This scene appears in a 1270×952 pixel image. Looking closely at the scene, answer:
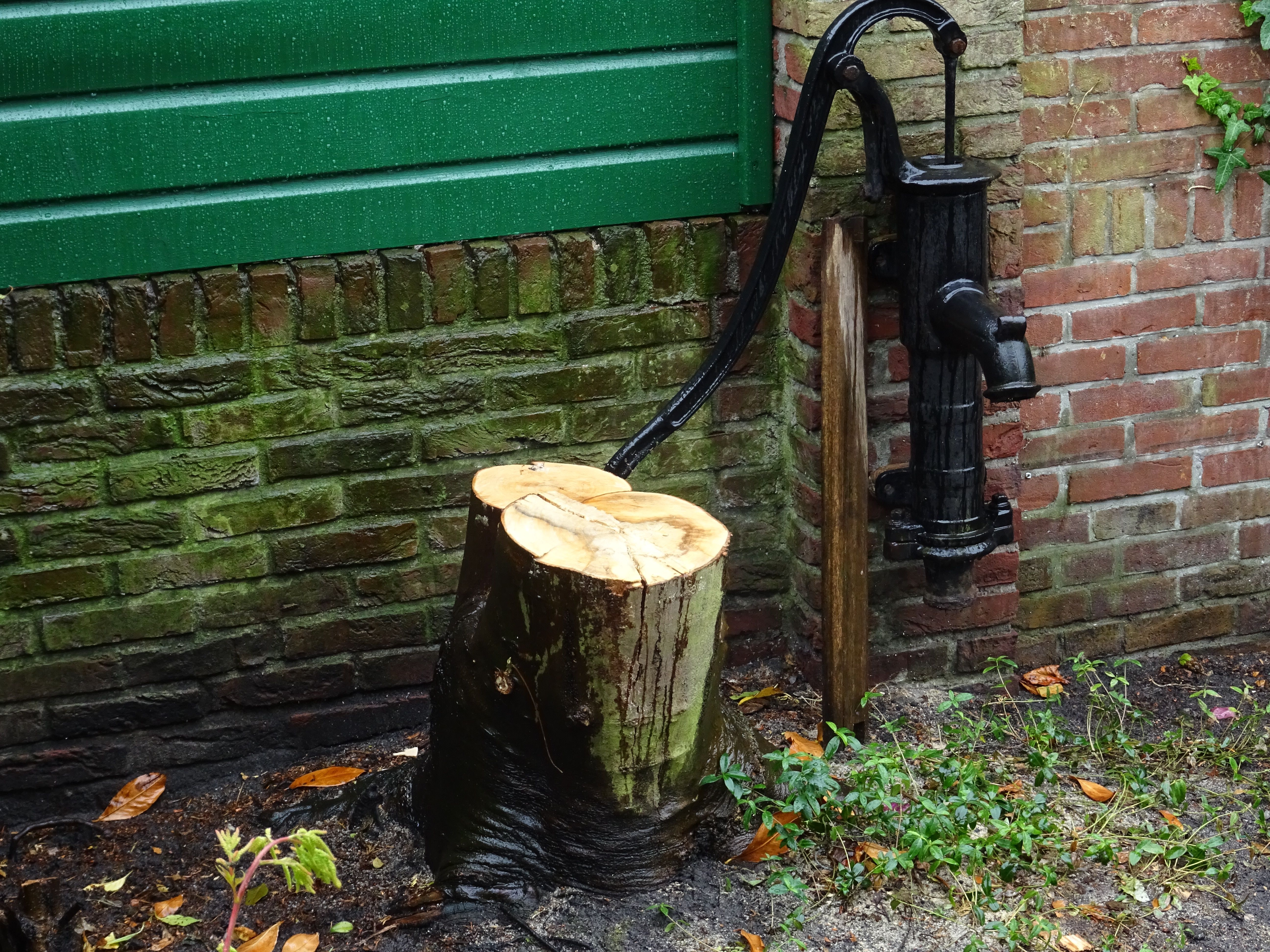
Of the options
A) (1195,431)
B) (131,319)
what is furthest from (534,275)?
(1195,431)

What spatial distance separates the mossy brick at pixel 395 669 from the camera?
10.6 feet

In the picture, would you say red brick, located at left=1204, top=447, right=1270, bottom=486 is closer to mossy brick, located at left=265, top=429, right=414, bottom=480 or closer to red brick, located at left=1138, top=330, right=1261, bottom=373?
red brick, located at left=1138, top=330, right=1261, bottom=373

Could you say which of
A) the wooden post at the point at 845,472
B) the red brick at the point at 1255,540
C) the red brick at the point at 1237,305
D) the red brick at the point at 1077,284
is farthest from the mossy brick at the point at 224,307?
the red brick at the point at 1255,540

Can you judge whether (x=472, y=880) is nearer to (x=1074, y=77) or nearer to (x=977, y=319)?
(x=977, y=319)

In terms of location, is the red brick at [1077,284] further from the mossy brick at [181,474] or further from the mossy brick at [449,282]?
the mossy brick at [181,474]

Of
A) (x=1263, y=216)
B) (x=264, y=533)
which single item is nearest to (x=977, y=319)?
(x=1263, y=216)

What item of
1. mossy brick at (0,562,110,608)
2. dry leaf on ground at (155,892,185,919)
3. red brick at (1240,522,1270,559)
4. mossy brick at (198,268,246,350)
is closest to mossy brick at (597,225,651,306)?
mossy brick at (198,268,246,350)

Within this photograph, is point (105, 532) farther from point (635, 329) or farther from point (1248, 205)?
point (1248, 205)

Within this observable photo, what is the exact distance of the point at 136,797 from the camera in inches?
123

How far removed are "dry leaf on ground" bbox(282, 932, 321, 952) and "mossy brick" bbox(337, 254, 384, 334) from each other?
1.23 m

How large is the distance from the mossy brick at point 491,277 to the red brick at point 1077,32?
4.01 feet

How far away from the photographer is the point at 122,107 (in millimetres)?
2799

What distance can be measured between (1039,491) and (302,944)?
1955mm

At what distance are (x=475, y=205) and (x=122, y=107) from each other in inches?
28.6
